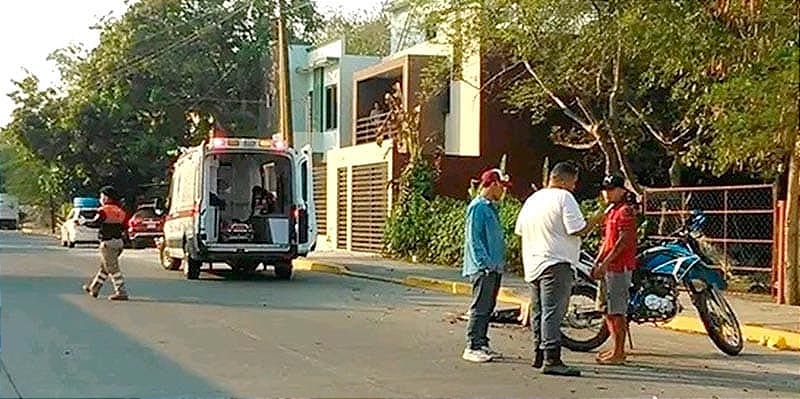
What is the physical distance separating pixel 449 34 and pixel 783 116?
14.0m

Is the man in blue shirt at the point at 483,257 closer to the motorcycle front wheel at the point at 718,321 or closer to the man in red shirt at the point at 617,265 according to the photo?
the man in red shirt at the point at 617,265

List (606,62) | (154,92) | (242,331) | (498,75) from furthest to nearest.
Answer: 1. (154,92)
2. (498,75)
3. (606,62)
4. (242,331)

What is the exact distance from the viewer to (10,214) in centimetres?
7906

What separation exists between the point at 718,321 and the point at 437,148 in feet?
68.4

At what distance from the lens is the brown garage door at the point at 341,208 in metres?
34.8

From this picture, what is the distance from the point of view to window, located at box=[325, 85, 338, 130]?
145 ft

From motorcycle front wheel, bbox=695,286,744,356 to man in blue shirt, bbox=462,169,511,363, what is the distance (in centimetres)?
244

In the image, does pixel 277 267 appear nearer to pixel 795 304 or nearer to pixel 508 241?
pixel 508 241

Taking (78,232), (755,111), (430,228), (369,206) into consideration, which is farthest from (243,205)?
(78,232)

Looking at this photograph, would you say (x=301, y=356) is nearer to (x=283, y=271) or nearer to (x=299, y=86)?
(x=283, y=271)

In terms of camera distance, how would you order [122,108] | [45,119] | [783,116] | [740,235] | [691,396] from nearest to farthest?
[691,396] < [783,116] < [740,235] < [122,108] < [45,119]

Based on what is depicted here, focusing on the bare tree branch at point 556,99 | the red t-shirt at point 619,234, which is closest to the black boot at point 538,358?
the red t-shirt at point 619,234

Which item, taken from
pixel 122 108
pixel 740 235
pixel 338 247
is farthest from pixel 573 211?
pixel 122 108

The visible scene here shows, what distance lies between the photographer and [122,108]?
→ 51719 mm
